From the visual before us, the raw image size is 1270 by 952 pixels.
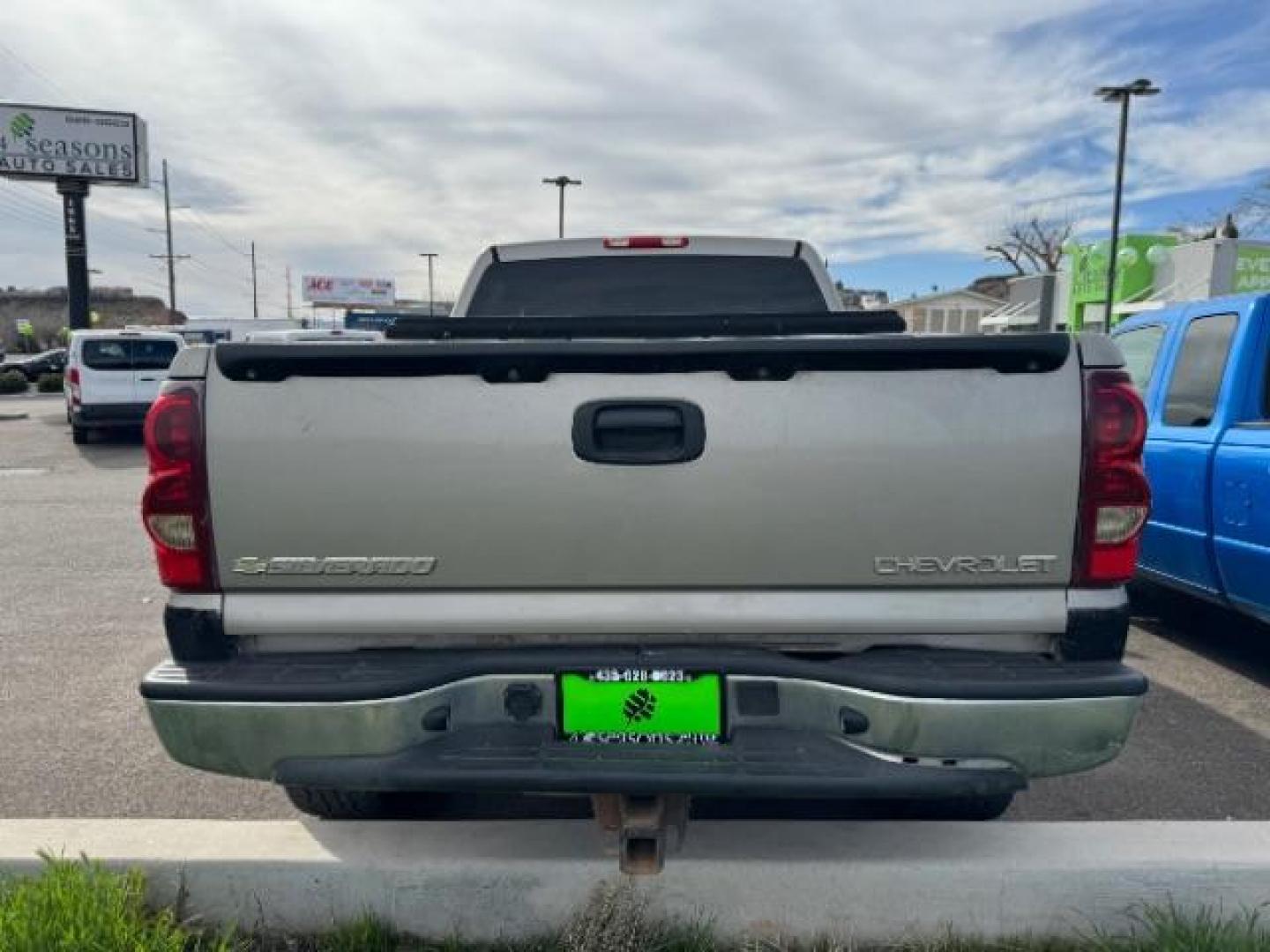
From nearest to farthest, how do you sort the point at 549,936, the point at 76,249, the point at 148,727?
1. the point at 549,936
2. the point at 148,727
3. the point at 76,249

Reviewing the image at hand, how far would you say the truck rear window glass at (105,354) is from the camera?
15.1 m

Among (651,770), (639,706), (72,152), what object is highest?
(72,152)

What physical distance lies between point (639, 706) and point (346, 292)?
95393mm

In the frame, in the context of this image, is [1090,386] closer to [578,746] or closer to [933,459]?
[933,459]

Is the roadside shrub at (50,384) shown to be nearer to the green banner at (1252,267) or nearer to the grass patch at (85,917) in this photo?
the grass patch at (85,917)

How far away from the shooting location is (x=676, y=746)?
2.27 metres

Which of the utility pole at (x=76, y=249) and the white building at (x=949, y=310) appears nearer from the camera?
the utility pole at (x=76, y=249)

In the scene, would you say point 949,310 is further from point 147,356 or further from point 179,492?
point 179,492

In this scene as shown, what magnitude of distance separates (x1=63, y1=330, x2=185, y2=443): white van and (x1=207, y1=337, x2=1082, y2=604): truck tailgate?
47.4 feet

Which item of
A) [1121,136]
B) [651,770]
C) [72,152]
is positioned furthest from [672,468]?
[72,152]

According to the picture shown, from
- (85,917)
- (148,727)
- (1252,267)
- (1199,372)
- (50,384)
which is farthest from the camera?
(50,384)

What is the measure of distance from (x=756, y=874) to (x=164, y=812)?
218 cm

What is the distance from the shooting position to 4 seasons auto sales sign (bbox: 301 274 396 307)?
88.9 m

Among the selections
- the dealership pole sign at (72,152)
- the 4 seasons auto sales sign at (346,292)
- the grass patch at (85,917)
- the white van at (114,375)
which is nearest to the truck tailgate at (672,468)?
the grass patch at (85,917)
